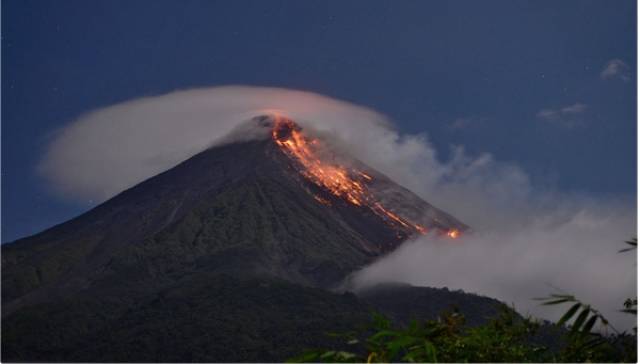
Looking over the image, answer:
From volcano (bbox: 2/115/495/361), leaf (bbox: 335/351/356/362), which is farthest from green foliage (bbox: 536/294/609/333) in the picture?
volcano (bbox: 2/115/495/361)

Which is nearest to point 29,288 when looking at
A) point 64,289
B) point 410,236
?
point 64,289

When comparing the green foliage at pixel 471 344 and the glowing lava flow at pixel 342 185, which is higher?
the glowing lava flow at pixel 342 185

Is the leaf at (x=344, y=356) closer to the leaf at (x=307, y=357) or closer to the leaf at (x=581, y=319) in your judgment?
the leaf at (x=307, y=357)

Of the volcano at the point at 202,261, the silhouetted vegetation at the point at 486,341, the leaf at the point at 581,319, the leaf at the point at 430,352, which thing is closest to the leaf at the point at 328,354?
the silhouetted vegetation at the point at 486,341

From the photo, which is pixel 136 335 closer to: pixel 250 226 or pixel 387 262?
pixel 250 226

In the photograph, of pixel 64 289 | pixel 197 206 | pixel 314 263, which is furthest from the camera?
pixel 197 206

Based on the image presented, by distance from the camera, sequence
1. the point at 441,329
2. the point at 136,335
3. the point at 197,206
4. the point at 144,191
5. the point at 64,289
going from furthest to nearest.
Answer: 1. the point at 144,191
2. the point at 197,206
3. the point at 64,289
4. the point at 136,335
5. the point at 441,329

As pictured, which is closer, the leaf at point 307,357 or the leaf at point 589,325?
the leaf at point 307,357

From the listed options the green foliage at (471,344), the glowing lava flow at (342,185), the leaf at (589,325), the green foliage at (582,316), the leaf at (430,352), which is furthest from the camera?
the glowing lava flow at (342,185)
